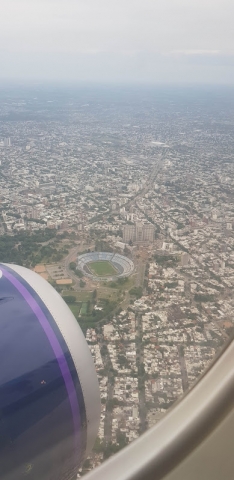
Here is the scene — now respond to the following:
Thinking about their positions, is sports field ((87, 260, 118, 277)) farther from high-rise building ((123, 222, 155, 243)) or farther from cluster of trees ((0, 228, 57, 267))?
high-rise building ((123, 222, 155, 243))

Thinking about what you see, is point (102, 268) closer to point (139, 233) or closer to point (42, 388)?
point (139, 233)

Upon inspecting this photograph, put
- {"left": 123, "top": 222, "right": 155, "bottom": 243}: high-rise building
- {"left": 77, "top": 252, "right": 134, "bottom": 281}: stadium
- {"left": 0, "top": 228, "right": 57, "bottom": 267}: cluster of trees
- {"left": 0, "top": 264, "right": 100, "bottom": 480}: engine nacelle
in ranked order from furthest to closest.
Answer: {"left": 123, "top": 222, "right": 155, "bottom": 243}: high-rise building
{"left": 0, "top": 228, "right": 57, "bottom": 267}: cluster of trees
{"left": 77, "top": 252, "right": 134, "bottom": 281}: stadium
{"left": 0, "top": 264, "right": 100, "bottom": 480}: engine nacelle

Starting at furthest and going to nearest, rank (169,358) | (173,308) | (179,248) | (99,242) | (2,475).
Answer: (99,242)
(179,248)
(173,308)
(169,358)
(2,475)

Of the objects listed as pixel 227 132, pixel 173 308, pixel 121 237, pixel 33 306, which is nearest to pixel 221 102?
pixel 227 132

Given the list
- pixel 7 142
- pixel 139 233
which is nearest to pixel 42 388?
pixel 139 233

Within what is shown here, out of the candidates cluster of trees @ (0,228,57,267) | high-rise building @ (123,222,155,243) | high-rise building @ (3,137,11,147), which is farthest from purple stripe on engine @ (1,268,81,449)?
high-rise building @ (3,137,11,147)

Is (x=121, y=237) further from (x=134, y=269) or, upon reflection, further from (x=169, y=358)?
(x=169, y=358)

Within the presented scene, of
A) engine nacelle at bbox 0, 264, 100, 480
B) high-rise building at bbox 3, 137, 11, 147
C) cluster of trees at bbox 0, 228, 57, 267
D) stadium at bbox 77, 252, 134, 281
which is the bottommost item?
cluster of trees at bbox 0, 228, 57, 267
